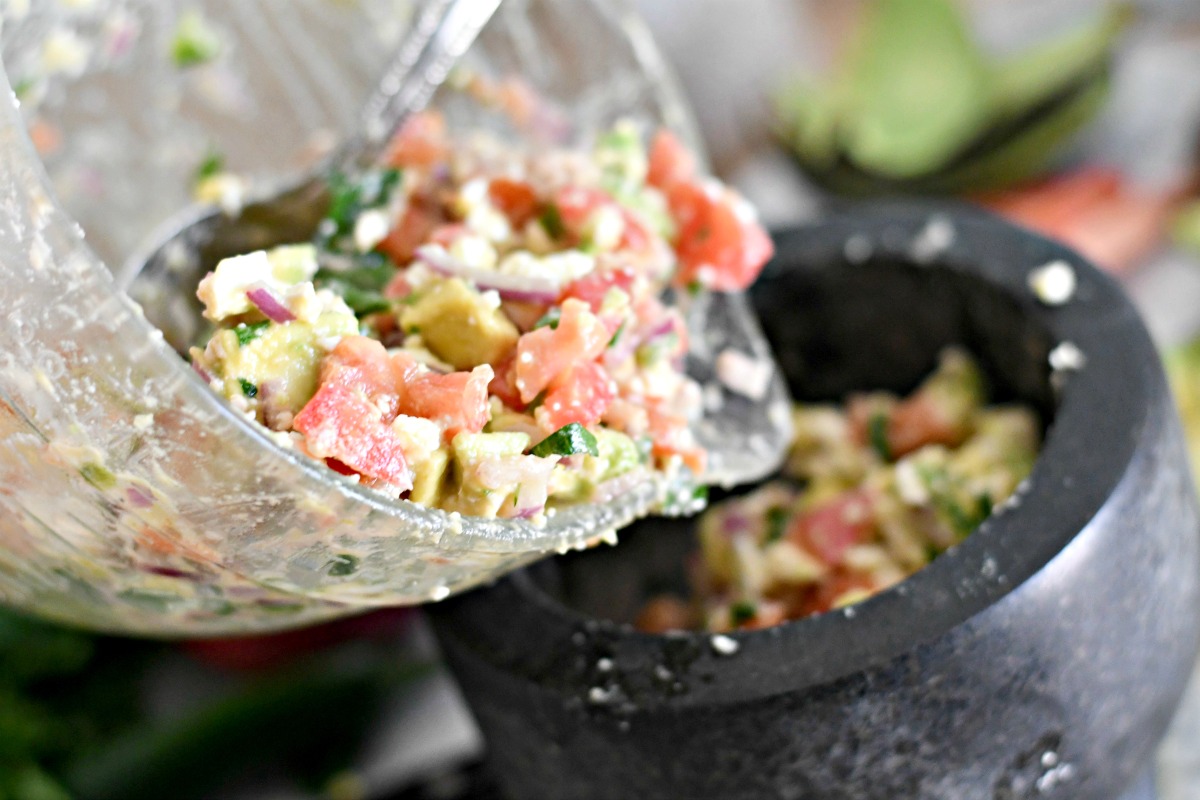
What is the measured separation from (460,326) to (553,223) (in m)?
0.16

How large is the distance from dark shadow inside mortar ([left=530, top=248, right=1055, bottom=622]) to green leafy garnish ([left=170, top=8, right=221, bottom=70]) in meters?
0.58

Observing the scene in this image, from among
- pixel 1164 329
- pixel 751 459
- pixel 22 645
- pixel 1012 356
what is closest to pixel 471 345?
pixel 751 459

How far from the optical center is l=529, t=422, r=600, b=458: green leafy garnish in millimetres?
677

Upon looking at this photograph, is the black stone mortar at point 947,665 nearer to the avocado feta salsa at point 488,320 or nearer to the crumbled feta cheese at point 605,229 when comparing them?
the avocado feta salsa at point 488,320

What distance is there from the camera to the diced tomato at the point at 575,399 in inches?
27.5

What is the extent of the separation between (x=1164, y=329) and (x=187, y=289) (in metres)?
1.30

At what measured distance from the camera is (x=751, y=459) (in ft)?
2.93

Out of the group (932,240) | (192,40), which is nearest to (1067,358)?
(932,240)

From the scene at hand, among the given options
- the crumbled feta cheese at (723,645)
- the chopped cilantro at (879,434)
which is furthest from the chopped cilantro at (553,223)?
the chopped cilantro at (879,434)

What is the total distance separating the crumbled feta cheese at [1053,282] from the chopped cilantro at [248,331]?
0.63 m

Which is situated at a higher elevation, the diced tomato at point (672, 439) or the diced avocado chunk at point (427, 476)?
the diced tomato at point (672, 439)

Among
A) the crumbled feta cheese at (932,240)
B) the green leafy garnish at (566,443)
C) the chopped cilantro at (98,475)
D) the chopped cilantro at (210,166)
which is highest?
the chopped cilantro at (210,166)

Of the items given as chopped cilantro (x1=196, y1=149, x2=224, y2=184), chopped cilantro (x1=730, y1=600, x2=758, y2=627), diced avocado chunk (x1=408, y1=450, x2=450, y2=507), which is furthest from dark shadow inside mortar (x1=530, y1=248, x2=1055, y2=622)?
chopped cilantro (x1=196, y1=149, x2=224, y2=184)

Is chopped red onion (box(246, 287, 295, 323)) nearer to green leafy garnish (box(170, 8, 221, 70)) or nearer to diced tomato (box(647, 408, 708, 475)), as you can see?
diced tomato (box(647, 408, 708, 475))
